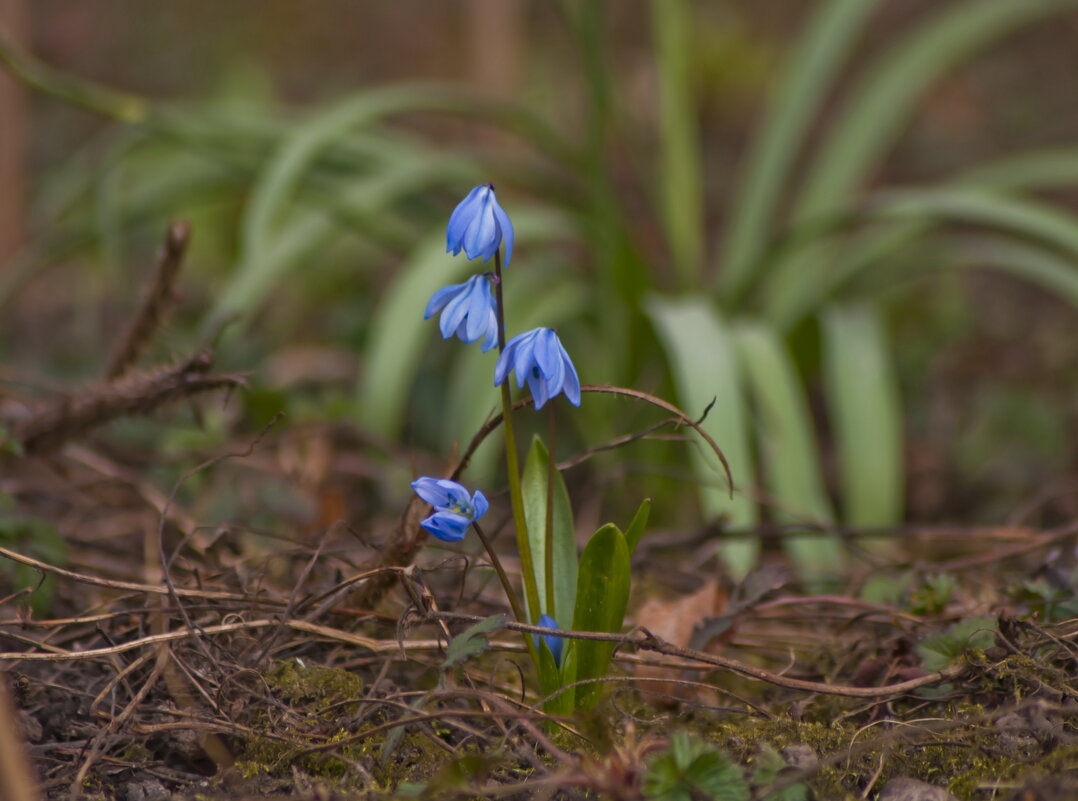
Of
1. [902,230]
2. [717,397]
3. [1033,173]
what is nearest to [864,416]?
[717,397]

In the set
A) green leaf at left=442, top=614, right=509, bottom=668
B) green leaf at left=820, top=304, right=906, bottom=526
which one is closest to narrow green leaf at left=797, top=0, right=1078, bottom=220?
green leaf at left=820, top=304, right=906, bottom=526

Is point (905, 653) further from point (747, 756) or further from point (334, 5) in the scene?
point (334, 5)

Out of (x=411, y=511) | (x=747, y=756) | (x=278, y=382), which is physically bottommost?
(x=278, y=382)

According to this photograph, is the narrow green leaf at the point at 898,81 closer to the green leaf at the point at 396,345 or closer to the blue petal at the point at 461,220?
the green leaf at the point at 396,345

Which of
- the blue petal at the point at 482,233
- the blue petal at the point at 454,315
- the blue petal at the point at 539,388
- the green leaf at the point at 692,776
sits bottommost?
the green leaf at the point at 692,776

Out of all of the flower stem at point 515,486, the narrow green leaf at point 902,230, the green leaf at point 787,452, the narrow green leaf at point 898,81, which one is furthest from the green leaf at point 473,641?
the narrow green leaf at point 898,81


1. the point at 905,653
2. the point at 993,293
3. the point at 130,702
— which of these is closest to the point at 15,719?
the point at 130,702

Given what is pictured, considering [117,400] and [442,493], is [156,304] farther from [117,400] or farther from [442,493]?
[442,493]

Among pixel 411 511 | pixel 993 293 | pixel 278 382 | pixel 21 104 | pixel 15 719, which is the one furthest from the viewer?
pixel 993 293
